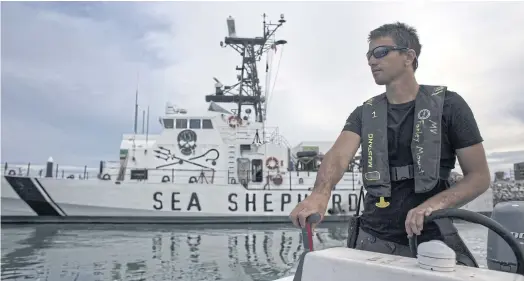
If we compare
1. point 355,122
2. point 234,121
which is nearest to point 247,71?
point 234,121

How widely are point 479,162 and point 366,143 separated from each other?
407 mm

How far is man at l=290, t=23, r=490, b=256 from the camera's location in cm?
143

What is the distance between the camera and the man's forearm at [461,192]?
1.31 m

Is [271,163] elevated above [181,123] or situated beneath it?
situated beneath

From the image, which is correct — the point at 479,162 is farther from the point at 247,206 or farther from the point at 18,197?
the point at 18,197

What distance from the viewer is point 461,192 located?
135 centimetres

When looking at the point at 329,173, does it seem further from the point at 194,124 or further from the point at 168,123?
the point at 168,123

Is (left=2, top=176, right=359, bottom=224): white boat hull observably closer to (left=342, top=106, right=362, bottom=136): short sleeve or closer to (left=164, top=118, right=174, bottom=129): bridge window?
(left=164, top=118, right=174, bottom=129): bridge window

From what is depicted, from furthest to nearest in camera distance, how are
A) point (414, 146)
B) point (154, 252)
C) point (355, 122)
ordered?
point (154, 252), point (355, 122), point (414, 146)

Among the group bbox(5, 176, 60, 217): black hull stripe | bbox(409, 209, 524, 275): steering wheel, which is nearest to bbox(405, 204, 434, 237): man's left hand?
bbox(409, 209, 524, 275): steering wheel

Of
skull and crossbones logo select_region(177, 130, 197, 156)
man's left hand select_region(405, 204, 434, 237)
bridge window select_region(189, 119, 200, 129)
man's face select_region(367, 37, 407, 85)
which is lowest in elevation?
man's left hand select_region(405, 204, 434, 237)

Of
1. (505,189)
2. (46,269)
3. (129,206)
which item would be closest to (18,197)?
(129,206)

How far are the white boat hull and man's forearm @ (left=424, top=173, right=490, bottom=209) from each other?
1067 cm

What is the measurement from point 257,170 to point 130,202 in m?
4.04
